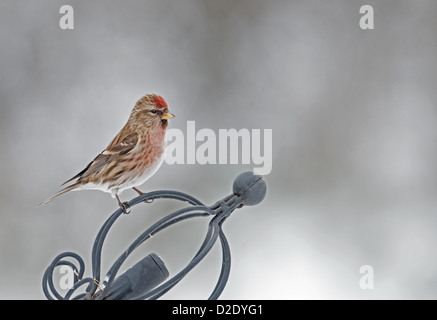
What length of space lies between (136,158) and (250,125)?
1.81 m

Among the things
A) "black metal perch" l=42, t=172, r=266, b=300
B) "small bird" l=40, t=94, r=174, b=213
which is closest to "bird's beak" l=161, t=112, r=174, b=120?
"small bird" l=40, t=94, r=174, b=213

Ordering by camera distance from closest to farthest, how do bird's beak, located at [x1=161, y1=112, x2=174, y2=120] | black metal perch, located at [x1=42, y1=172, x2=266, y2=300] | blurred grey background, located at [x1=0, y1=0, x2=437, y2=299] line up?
black metal perch, located at [x1=42, y1=172, x2=266, y2=300] → bird's beak, located at [x1=161, y1=112, x2=174, y2=120] → blurred grey background, located at [x1=0, y1=0, x2=437, y2=299]

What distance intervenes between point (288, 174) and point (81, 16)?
212cm

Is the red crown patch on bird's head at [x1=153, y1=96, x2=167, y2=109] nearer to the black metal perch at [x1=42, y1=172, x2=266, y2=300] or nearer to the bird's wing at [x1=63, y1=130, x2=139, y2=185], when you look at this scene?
the bird's wing at [x1=63, y1=130, x2=139, y2=185]

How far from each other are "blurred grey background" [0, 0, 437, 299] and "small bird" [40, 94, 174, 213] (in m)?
0.88

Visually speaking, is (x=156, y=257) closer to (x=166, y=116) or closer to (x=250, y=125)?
(x=166, y=116)

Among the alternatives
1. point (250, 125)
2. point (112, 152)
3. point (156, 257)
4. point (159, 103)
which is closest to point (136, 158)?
point (112, 152)

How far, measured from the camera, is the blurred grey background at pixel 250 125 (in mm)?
3680

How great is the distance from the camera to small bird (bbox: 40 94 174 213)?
242cm

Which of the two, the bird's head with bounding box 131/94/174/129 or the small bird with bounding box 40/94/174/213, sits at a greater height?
the bird's head with bounding box 131/94/174/129

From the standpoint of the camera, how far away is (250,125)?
163 inches

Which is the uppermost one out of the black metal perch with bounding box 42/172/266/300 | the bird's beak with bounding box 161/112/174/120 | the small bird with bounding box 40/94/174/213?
the bird's beak with bounding box 161/112/174/120

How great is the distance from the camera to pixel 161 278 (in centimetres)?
192
